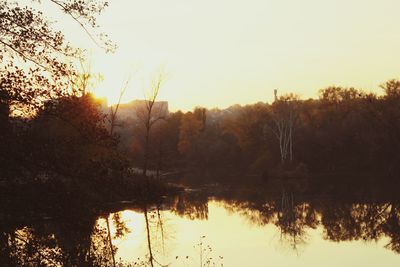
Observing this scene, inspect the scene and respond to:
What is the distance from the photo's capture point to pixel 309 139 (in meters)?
66.8

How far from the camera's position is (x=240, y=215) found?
3319 centimetres

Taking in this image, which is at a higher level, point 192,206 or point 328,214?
point 192,206

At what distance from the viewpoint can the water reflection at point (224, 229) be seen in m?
12.2

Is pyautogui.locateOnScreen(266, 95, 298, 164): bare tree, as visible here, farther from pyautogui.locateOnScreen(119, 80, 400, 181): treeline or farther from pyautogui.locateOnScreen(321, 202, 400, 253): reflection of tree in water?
pyautogui.locateOnScreen(321, 202, 400, 253): reflection of tree in water

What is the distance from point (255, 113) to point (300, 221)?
45.5m

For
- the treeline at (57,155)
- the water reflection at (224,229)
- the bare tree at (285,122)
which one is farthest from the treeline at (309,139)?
the treeline at (57,155)

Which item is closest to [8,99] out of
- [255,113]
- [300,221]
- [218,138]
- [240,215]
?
[300,221]

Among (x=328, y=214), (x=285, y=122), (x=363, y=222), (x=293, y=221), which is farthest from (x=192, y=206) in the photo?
(x=285, y=122)

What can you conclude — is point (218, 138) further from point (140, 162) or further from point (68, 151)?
point (68, 151)

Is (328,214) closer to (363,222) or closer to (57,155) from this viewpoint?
(363,222)

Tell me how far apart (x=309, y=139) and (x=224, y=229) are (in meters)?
41.2

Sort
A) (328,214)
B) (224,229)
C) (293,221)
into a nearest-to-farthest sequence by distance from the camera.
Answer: (224,229) < (293,221) < (328,214)

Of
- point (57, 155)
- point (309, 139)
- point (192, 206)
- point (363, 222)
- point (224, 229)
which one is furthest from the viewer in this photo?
point (309, 139)

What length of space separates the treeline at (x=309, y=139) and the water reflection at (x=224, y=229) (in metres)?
21.2
